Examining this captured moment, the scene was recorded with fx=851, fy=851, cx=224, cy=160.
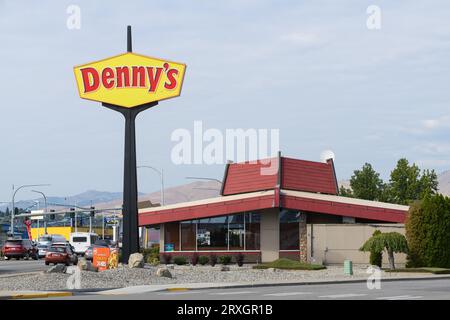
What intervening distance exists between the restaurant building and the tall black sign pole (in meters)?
12.6

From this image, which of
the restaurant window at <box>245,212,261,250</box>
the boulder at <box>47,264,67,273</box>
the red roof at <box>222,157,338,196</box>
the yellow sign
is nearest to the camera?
the boulder at <box>47,264,67,273</box>

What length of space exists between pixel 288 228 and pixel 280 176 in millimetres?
3602

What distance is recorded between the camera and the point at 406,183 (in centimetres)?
8256

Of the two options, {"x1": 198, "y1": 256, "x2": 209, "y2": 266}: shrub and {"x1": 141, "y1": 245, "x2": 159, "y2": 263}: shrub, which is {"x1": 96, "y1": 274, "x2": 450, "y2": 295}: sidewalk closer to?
{"x1": 198, "y1": 256, "x2": 209, "y2": 266}: shrub

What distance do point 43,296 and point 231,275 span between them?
45.9 ft

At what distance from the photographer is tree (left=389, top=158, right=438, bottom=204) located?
3204 inches

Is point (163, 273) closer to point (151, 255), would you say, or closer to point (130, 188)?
point (130, 188)

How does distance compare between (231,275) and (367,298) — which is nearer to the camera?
(367,298)

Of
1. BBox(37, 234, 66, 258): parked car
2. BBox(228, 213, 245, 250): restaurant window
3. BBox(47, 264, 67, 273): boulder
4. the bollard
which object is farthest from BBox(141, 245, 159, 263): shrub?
BBox(47, 264, 67, 273): boulder

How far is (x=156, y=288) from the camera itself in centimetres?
3067

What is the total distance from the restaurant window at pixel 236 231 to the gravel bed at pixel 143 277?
1316 cm

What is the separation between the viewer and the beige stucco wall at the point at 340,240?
52.5 metres
